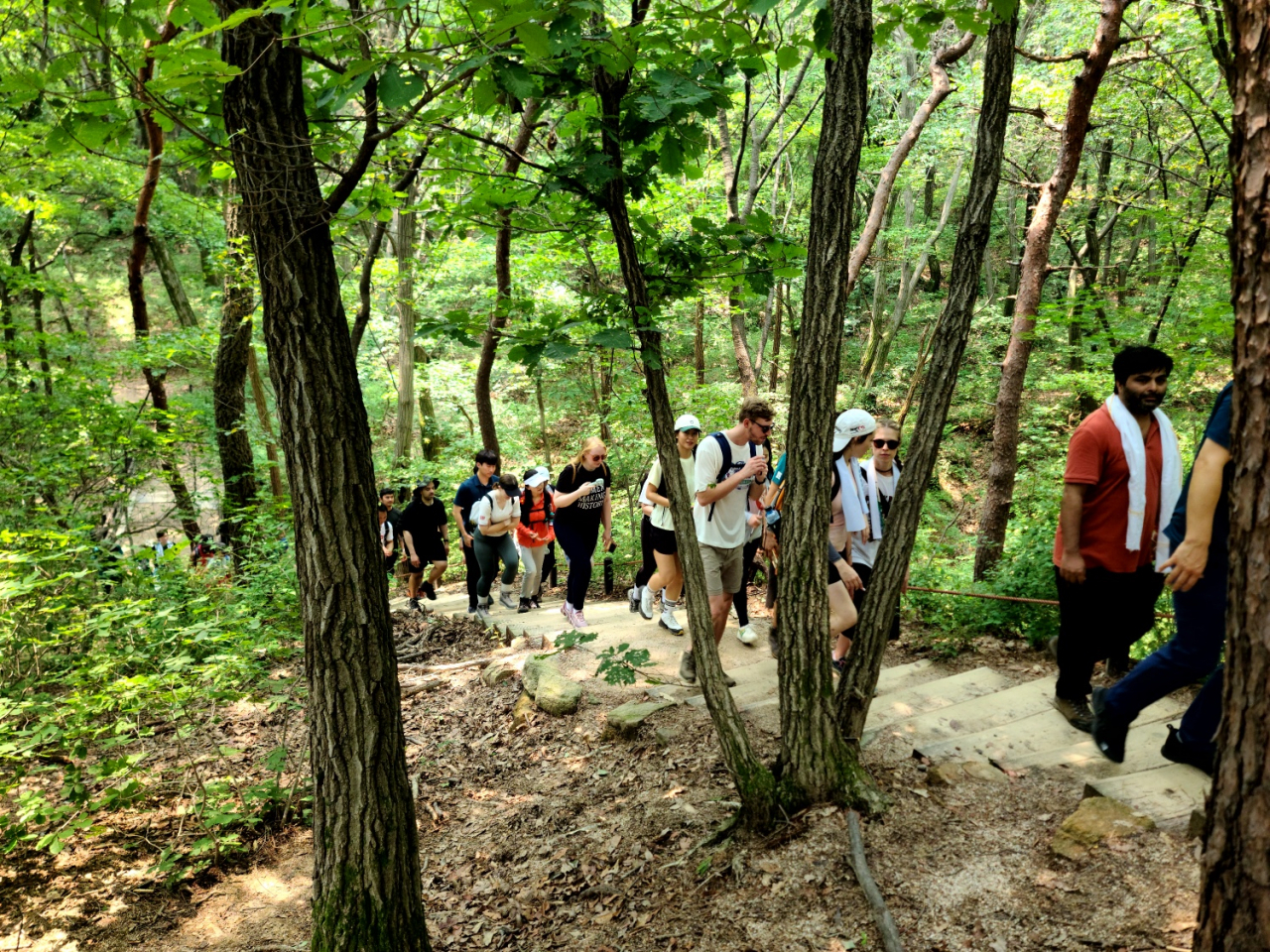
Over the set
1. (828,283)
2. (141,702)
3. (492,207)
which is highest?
(492,207)

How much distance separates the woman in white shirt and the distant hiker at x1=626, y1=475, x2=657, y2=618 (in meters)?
1.47

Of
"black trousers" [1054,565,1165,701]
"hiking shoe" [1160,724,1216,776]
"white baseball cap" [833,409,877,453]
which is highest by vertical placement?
"white baseball cap" [833,409,877,453]

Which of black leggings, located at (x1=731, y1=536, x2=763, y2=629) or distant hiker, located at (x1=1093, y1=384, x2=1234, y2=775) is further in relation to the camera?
black leggings, located at (x1=731, y1=536, x2=763, y2=629)

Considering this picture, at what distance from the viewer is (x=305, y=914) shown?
373 centimetres

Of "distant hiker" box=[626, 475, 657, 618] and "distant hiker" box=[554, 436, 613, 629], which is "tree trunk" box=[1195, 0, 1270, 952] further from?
"distant hiker" box=[554, 436, 613, 629]

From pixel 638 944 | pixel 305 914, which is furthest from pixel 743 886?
pixel 305 914

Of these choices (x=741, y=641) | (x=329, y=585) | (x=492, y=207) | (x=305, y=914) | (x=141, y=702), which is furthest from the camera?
(x=741, y=641)

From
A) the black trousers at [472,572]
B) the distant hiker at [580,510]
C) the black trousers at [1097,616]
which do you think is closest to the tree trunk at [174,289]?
the black trousers at [472,572]

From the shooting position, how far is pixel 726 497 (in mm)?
5148

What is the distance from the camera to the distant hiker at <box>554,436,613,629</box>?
6.71 meters

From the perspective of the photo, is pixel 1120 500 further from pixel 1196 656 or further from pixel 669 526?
pixel 669 526

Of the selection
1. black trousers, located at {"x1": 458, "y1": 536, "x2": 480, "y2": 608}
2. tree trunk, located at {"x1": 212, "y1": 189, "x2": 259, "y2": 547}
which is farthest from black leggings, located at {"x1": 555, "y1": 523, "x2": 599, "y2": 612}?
tree trunk, located at {"x1": 212, "y1": 189, "x2": 259, "y2": 547}

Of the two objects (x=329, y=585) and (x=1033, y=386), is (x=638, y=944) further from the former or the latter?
(x=1033, y=386)

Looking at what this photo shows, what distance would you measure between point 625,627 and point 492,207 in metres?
4.48
